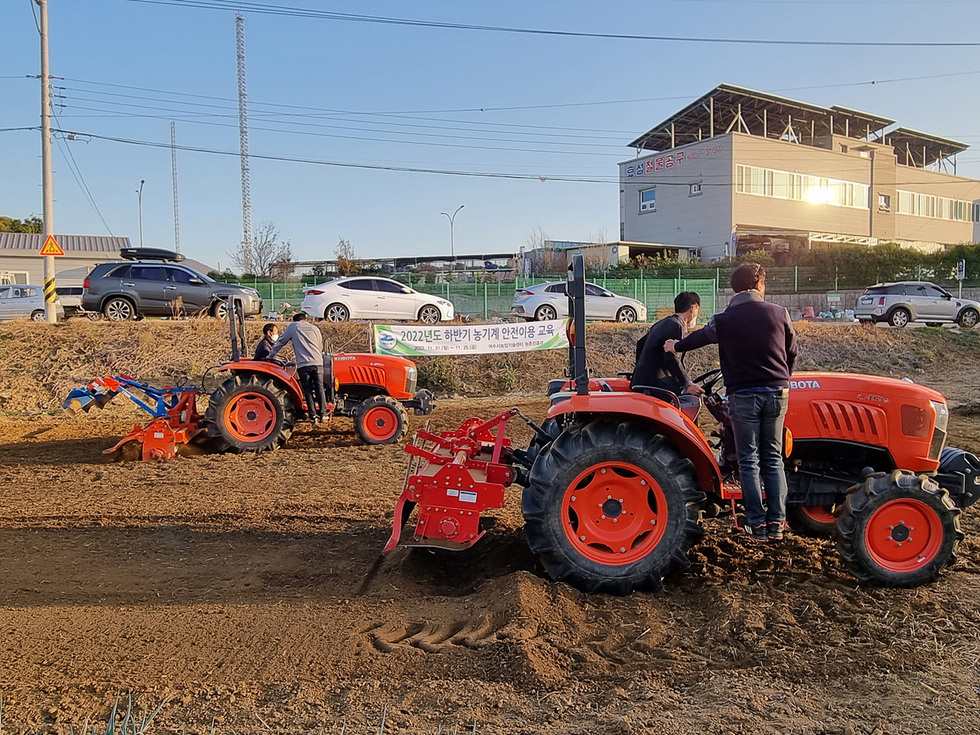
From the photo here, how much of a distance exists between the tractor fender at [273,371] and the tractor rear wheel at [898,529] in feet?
20.1

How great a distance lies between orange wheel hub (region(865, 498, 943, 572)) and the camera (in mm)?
4055

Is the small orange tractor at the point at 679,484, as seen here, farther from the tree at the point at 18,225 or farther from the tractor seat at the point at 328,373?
the tree at the point at 18,225

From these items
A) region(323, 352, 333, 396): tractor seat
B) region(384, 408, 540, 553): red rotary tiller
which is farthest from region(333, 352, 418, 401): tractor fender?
region(384, 408, 540, 553): red rotary tiller

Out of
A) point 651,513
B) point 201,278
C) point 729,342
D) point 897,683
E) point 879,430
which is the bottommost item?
point 897,683

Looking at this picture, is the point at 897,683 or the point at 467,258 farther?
the point at 467,258

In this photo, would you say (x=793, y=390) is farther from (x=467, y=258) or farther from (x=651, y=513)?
(x=467, y=258)

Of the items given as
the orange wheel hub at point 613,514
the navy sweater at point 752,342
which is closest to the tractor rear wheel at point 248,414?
the orange wheel hub at point 613,514

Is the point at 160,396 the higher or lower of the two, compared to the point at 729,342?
lower

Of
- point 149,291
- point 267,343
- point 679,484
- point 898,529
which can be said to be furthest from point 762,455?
point 149,291

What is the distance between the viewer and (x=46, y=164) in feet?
54.4

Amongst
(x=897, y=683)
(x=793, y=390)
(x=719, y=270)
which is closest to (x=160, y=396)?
(x=793, y=390)

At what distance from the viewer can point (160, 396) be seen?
8391 mm

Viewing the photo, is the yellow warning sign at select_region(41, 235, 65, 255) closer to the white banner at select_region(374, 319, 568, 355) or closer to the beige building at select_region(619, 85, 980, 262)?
the white banner at select_region(374, 319, 568, 355)

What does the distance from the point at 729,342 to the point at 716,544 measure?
155 centimetres
